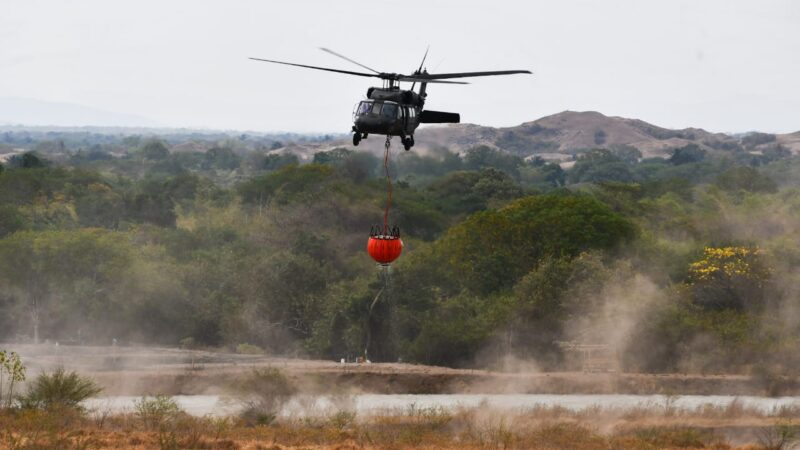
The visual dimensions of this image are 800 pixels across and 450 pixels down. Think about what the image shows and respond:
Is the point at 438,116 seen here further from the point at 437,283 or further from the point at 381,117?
the point at 437,283

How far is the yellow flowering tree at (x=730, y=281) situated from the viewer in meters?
74.6

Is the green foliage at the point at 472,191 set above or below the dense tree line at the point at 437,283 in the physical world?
above

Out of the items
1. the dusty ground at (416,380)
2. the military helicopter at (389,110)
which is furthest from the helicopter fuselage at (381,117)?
the dusty ground at (416,380)

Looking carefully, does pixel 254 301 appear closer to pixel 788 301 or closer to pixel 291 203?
pixel 291 203

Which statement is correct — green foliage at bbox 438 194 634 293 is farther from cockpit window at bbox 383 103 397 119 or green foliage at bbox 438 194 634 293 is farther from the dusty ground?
cockpit window at bbox 383 103 397 119

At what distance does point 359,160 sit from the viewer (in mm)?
118000

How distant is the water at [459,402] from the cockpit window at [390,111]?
25142 mm

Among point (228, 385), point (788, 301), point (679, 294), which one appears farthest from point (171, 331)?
point (788, 301)

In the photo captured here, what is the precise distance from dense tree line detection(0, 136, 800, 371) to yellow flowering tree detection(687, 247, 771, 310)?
0.39ft

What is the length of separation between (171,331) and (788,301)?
41.3m

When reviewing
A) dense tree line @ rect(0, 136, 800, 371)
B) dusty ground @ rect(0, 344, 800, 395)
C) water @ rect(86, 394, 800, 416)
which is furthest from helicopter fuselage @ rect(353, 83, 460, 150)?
dense tree line @ rect(0, 136, 800, 371)

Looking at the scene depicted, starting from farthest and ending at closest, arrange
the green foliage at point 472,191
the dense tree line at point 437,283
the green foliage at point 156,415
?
the green foliage at point 472,191, the dense tree line at point 437,283, the green foliage at point 156,415

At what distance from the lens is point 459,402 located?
196ft

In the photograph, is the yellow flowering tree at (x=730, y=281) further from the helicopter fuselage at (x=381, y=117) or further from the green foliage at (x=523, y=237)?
the helicopter fuselage at (x=381, y=117)
